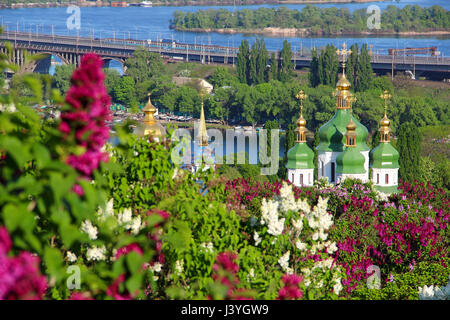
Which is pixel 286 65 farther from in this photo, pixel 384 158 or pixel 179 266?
pixel 179 266

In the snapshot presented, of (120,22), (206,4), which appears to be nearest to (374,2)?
(206,4)

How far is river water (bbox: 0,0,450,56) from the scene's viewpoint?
105312 millimetres

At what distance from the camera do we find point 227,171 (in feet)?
113

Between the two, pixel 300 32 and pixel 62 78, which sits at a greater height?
pixel 300 32

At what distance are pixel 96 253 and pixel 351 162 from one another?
16.0 metres

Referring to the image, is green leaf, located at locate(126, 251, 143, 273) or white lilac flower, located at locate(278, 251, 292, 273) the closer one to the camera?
green leaf, located at locate(126, 251, 143, 273)

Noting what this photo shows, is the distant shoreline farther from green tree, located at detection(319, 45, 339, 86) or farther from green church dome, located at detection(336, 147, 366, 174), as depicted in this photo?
green church dome, located at detection(336, 147, 366, 174)

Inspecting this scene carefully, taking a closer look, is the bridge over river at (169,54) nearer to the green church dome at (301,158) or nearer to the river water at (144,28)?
the river water at (144,28)

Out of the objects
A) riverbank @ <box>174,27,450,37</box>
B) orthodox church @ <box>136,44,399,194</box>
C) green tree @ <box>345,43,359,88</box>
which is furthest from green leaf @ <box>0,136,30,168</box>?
riverbank @ <box>174,27,450,37</box>

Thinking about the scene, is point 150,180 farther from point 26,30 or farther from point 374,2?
point 374,2

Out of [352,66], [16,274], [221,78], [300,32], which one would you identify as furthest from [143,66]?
[16,274]

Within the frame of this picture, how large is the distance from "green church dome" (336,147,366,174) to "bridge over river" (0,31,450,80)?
1958 inches

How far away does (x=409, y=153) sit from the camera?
36375 millimetres

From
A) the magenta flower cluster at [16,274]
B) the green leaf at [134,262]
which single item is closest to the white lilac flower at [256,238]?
the green leaf at [134,262]
